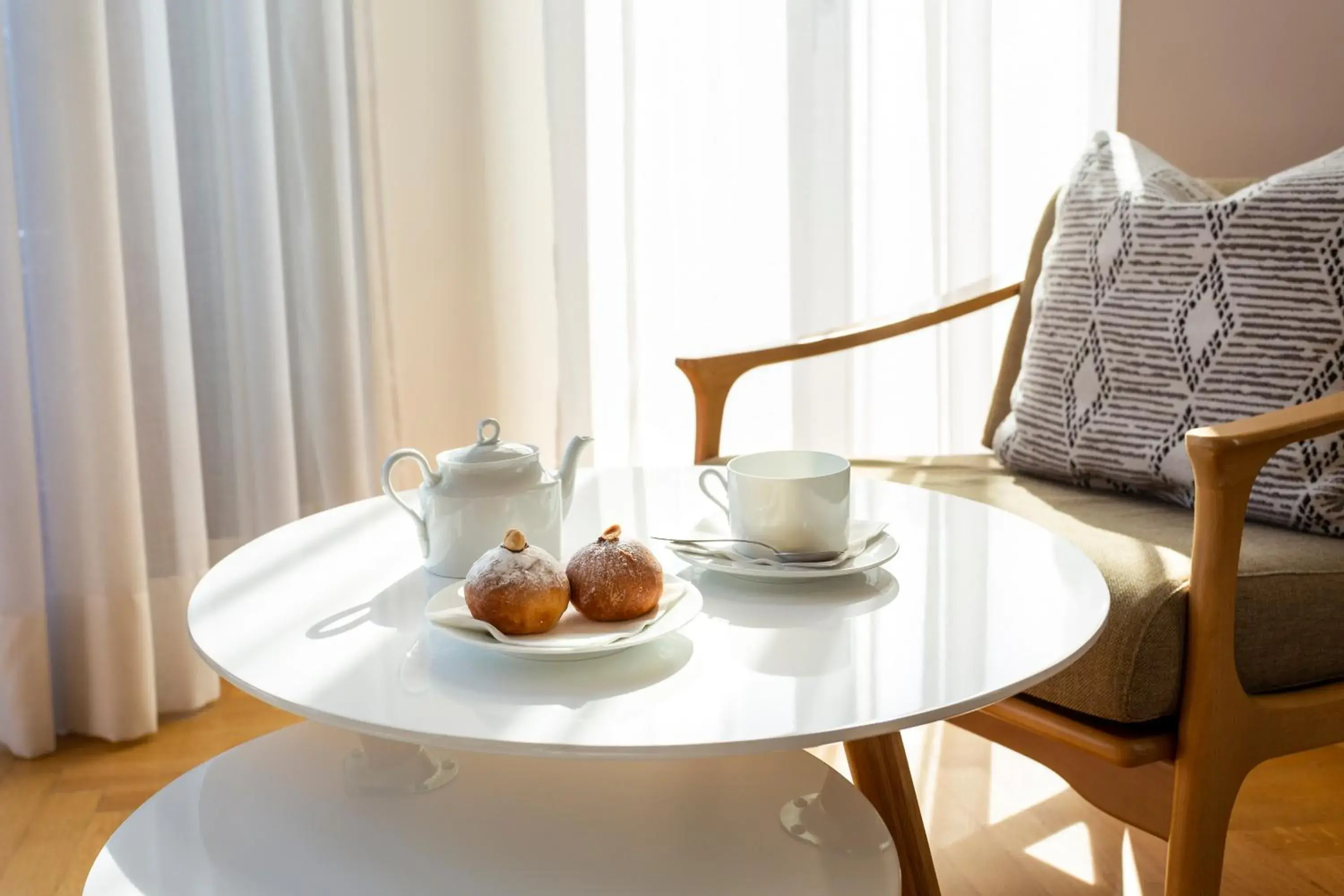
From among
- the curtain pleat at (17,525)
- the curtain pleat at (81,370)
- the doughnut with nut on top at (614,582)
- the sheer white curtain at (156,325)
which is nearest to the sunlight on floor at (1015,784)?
the doughnut with nut on top at (614,582)

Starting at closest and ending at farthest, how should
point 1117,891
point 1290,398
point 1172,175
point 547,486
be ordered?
point 547,486 → point 1290,398 → point 1117,891 → point 1172,175

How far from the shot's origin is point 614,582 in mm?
883

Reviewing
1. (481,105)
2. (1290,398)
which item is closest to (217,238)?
(481,105)

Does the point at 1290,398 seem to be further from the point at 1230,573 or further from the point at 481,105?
the point at 481,105

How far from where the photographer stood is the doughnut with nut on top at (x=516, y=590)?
86 cm

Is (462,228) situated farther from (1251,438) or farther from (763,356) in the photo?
(1251,438)

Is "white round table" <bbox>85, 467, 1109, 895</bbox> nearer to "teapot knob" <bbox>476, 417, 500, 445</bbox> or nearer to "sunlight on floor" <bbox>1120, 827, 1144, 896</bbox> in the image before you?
"teapot knob" <bbox>476, 417, 500, 445</bbox>

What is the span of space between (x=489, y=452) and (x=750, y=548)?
0.23 metres

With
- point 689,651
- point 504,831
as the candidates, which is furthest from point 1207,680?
point 504,831

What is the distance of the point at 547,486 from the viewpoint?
3.43 feet

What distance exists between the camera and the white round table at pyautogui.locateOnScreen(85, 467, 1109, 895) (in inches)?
30.6

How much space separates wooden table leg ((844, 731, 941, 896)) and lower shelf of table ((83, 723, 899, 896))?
9.6 inches

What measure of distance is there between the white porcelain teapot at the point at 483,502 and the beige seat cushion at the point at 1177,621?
500 millimetres

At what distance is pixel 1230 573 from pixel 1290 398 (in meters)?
0.35
